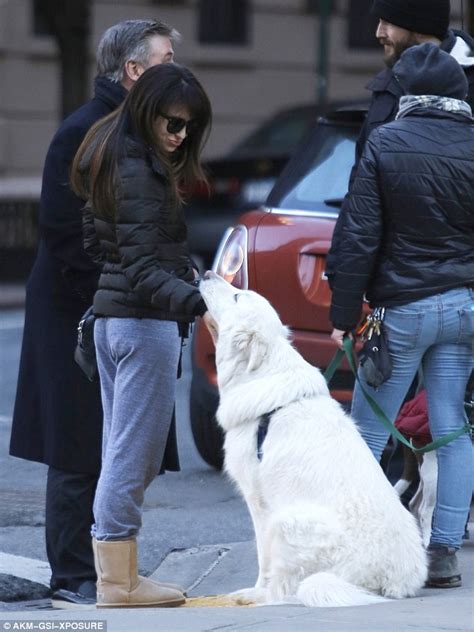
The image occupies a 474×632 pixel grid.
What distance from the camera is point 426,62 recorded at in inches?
191

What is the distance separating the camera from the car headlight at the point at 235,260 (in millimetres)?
6559

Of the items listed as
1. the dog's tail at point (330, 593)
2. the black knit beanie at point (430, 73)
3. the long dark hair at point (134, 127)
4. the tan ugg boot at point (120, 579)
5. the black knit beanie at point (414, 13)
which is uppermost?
the black knit beanie at point (414, 13)

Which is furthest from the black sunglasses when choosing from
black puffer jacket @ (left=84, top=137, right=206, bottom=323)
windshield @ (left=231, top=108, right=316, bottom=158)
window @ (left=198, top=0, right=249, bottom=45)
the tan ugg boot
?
window @ (left=198, top=0, right=249, bottom=45)

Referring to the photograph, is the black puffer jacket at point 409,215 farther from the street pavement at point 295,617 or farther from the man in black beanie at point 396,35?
the street pavement at point 295,617

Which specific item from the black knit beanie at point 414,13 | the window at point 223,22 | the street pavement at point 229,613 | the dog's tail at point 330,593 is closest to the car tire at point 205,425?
the street pavement at point 229,613

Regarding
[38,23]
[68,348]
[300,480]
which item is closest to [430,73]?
[300,480]

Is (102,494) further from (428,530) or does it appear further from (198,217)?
(198,217)

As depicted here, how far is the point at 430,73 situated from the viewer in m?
4.83

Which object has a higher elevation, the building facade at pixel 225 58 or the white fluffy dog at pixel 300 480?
the white fluffy dog at pixel 300 480

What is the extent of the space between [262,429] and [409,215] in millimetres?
885

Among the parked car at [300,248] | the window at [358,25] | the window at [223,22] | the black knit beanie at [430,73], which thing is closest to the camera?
the black knit beanie at [430,73]

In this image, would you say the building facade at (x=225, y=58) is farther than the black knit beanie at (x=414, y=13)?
Yes

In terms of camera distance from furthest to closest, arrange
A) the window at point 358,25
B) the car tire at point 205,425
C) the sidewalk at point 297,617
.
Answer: the window at point 358,25 → the car tire at point 205,425 → the sidewalk at point 297,617

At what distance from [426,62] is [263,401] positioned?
131 centimetres
